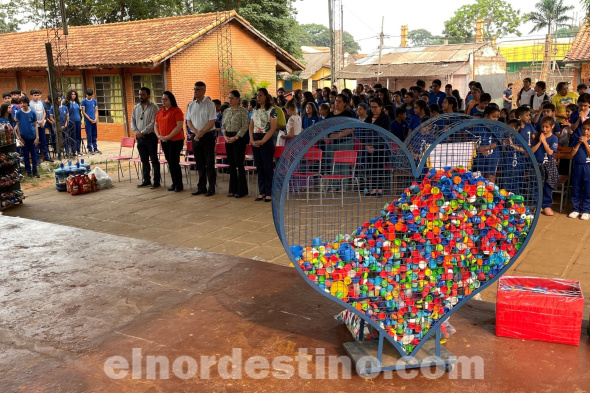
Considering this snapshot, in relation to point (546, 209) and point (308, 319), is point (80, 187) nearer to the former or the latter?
point (308, 319)

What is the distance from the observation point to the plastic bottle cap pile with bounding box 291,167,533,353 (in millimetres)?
3252

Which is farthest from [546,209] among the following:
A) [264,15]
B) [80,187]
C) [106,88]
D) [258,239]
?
[264,15]

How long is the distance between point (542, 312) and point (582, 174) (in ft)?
14.0

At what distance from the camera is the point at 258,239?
673 centimetres

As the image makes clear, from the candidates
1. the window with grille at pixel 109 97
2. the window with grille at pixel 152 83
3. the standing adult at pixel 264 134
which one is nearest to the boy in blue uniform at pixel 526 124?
the standing adult at pixel 264 134

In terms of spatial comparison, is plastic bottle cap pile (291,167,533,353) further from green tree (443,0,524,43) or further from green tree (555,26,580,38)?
green tree (443,0,524,43)

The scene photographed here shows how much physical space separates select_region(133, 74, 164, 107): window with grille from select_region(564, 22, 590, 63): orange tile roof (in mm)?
15364

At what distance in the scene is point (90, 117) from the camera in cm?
1542

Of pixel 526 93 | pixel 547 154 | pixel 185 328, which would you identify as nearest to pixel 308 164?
pixel 185 328

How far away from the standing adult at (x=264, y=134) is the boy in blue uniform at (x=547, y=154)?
4.02 metres

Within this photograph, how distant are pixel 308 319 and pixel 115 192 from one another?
6.85 meters

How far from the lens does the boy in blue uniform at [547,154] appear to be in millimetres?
7273

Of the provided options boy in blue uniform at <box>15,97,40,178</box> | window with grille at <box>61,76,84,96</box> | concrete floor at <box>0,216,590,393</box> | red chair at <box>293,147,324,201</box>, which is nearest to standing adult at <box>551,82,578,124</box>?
red chair at <box>293,147,324,201</box>

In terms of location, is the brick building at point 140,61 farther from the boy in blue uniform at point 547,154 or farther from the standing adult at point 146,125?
the boy in blue uniform at point 547,154
